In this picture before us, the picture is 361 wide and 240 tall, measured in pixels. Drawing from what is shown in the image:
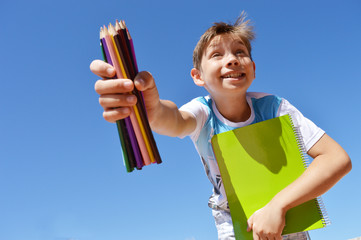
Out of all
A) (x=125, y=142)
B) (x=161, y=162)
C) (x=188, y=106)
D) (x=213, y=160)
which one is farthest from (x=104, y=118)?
(x=213, y=160)

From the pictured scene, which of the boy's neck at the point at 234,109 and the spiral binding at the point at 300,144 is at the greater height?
the boy's neck at the point at 234,109

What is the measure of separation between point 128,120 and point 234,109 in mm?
919

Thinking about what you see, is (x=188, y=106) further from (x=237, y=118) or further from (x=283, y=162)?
(x=283, y=162)

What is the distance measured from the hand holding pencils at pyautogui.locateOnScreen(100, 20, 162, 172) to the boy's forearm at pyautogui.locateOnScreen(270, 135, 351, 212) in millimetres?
647

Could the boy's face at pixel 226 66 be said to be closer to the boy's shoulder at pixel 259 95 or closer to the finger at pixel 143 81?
the boy's shoulder at pixel 259 95

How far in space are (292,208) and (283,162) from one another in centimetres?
22

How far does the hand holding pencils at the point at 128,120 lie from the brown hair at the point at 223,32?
0.96m

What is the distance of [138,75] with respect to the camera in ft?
3.39

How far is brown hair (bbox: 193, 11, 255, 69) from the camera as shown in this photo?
193 cm

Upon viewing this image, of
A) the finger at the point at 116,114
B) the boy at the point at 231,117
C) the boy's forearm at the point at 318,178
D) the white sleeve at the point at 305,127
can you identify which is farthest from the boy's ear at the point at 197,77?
the finger at the point at 116,114

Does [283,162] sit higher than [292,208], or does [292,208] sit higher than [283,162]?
[283,162]

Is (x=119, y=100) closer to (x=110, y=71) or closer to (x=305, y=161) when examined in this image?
(x=110, y=71)

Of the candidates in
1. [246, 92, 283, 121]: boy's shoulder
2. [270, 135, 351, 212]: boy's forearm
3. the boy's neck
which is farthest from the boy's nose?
[270, 135, 351, 212]: boy's forearm

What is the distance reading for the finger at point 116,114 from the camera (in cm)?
100
